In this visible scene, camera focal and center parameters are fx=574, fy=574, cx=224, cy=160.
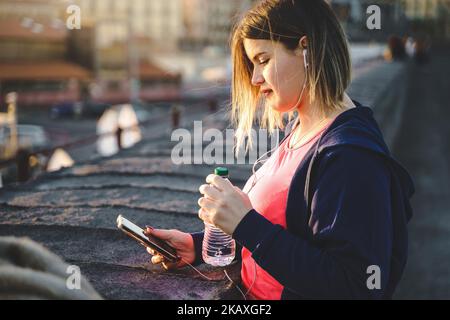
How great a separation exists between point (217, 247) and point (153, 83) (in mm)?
61958

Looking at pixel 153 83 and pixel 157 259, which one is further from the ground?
pixel 157 259

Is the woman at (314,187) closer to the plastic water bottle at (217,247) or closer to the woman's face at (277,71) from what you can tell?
the woman's face at (277,71)

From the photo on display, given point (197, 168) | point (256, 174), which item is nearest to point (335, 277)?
point (256, 174)

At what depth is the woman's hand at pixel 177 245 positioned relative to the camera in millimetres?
2465

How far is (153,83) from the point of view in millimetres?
63344

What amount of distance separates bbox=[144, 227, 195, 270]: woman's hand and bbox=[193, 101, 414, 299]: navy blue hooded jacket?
2.19 ft

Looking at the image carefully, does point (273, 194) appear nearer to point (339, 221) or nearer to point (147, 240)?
point (339, 221)

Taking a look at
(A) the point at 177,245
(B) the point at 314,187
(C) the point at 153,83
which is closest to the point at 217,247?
(A) the point at 177,245

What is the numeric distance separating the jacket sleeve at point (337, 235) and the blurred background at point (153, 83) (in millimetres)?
1505

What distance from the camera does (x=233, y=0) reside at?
92312mm

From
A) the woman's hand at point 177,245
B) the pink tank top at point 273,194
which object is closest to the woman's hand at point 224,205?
the pink tank top at point 273,194

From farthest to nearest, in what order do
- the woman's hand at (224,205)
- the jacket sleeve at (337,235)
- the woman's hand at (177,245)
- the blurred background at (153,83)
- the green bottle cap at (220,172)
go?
the blurred background at (153,83), the woman's hand at (177,245), the green bottle cap at (220,172), the woman's hand at (224,205), the jacket sleeve at (337,235)

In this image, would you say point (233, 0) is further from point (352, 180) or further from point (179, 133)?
point (352, 180)
